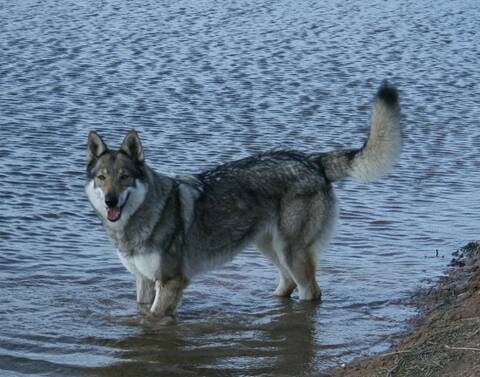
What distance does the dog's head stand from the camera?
7754 millimetres

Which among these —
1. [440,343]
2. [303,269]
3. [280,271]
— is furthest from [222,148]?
[440,343]

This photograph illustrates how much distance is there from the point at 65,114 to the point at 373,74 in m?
6.55

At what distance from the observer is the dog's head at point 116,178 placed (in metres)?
7.75

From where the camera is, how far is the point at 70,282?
29.0 ft

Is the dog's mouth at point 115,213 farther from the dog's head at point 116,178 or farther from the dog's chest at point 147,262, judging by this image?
the dog's chest at point 147,262

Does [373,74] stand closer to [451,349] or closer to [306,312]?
[306,312]

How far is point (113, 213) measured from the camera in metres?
7.85

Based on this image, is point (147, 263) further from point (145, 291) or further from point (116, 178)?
point (116, 178)

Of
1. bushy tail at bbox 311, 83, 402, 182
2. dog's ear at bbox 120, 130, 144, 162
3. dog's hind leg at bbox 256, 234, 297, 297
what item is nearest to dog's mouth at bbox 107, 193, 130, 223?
dog's ear at bbox 120, 130, 144, 162

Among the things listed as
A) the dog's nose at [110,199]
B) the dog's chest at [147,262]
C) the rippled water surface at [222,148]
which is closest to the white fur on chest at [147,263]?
the dog's chest at [147,262]

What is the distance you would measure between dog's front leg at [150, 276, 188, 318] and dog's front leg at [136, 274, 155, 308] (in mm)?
222

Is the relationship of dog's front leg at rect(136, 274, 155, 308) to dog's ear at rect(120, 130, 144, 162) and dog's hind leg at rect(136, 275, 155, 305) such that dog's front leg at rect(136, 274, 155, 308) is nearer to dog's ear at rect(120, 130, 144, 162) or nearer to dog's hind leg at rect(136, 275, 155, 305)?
dog's hind leg at rect(136, 275, 155, 305)

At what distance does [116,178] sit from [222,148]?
18.5 feet

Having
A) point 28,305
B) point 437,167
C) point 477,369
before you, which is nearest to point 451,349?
point 477,369
